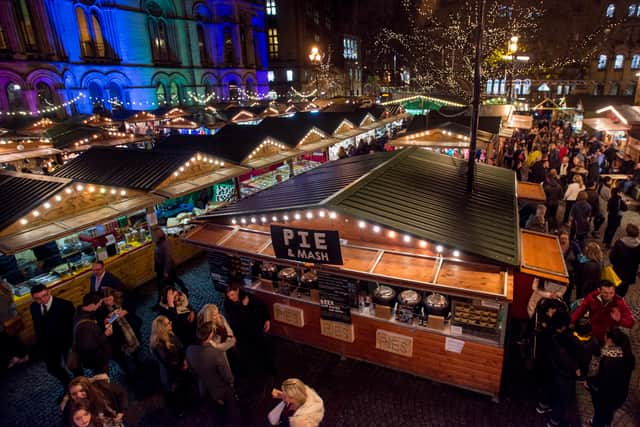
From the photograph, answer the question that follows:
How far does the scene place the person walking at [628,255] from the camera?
22.6 ft

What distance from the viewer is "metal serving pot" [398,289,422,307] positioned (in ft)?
18.7

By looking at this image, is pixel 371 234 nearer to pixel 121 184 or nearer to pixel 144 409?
pixel 144 409

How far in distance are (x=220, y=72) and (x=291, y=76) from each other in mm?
13219

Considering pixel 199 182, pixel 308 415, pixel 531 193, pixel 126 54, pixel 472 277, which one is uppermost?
pixel 126 54

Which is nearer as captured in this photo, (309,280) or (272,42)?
(309,280)

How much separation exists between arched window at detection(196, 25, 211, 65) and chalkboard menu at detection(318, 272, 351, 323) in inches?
1763

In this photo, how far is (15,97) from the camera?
1111 inches

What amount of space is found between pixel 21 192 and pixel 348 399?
8.94 m

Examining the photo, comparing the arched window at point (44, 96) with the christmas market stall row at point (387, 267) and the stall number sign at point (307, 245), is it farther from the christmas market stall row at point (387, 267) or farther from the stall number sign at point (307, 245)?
the stall number sign at point (307, 245)

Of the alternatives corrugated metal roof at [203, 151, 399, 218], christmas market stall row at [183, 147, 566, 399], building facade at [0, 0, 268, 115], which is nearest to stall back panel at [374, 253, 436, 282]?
christmas market stall row at [183, 147, 566, 399]

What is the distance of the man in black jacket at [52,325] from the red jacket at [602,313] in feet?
25.3

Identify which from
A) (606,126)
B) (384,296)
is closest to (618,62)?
(606,126)

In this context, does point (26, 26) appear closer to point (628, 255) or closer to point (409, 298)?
point (409, 298)

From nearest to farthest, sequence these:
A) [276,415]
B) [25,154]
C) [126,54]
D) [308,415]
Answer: [308,415] < [276,415] < [25,154] < [126,54]
